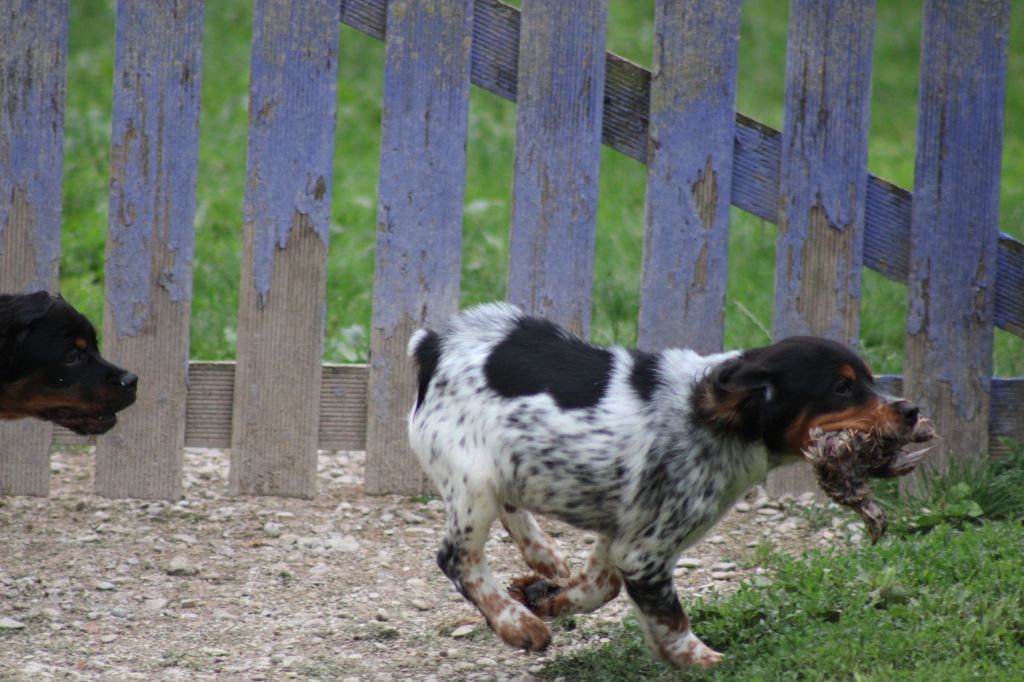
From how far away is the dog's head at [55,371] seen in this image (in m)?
4.76

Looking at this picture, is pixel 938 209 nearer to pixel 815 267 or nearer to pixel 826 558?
pixel 815 267

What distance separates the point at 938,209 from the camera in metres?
5.41

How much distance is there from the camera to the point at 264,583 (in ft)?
16.3

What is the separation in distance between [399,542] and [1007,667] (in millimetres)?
2360

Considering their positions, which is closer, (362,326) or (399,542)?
(399,542)

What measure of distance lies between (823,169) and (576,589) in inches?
79.1

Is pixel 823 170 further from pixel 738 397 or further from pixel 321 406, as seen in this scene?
pixel 321 406

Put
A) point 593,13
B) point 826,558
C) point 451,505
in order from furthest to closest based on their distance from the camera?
1. point 593,13
2. point 826,558
3. point 451,505

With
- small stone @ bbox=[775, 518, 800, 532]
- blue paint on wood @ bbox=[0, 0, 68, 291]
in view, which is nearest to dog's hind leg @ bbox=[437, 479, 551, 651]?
small stone @ bbox=[775, 518, 800, 532]

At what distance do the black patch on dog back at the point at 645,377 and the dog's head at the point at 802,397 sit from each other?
0.67ft

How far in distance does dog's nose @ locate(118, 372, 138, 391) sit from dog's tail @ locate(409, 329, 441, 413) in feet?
3.62

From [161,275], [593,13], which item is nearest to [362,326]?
[161,275]

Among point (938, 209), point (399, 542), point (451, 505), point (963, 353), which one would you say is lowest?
point (399, 542)

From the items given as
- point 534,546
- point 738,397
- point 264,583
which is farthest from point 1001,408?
point 264,583
